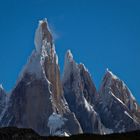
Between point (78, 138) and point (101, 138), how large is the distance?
1725mm

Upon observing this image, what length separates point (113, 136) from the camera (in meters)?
42.1

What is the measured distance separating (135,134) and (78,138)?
437cm

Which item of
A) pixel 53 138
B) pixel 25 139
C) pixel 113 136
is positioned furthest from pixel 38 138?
pixel 113 136

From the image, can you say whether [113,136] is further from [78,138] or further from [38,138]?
[38,138]

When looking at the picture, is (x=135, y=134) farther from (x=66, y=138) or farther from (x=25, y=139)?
(x=25, y=139)

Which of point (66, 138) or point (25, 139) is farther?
point (66, 138)

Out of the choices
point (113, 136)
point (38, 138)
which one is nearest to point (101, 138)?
point (113, 136)

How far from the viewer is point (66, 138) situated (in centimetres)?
4112

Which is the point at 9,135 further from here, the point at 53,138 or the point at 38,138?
the point at 53,138

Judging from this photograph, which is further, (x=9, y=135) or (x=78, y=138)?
(x=78, y=138)

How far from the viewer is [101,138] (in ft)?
136

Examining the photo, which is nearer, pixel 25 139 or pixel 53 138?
pixel 25 139

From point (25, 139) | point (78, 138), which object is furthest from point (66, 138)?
point (25, 139)

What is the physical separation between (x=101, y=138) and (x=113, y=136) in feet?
4.05
